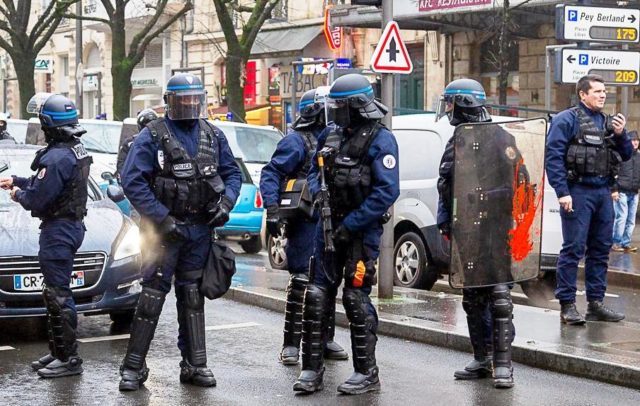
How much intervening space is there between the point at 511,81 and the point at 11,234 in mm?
20821

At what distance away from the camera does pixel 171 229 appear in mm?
7328

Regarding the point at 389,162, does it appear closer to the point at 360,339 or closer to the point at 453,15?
the point at 360,339

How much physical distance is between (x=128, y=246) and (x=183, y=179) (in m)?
2.33

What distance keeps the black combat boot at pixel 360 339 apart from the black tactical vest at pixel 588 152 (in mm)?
2809

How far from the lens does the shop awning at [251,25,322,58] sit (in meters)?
34.4

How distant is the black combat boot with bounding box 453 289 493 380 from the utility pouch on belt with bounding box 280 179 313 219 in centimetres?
118

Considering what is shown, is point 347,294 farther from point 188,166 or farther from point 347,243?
point 188,166

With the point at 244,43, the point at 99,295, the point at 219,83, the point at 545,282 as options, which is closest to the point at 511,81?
the point at 244,43

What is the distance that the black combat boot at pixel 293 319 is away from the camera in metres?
8.37

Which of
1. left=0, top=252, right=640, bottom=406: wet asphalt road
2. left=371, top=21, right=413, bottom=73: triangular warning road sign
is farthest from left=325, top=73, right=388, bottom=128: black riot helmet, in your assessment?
left=371, top=21, right=413, bottom=73: triangular warning road sign

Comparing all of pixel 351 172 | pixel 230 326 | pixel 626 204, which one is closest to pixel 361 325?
pixel 351 172

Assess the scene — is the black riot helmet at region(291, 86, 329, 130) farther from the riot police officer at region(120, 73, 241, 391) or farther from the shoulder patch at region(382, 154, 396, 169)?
the shoulder patch at region(382, 154, 396, 169)

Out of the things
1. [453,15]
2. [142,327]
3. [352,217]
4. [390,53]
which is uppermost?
[453,15]

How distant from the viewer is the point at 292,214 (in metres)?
8.25
